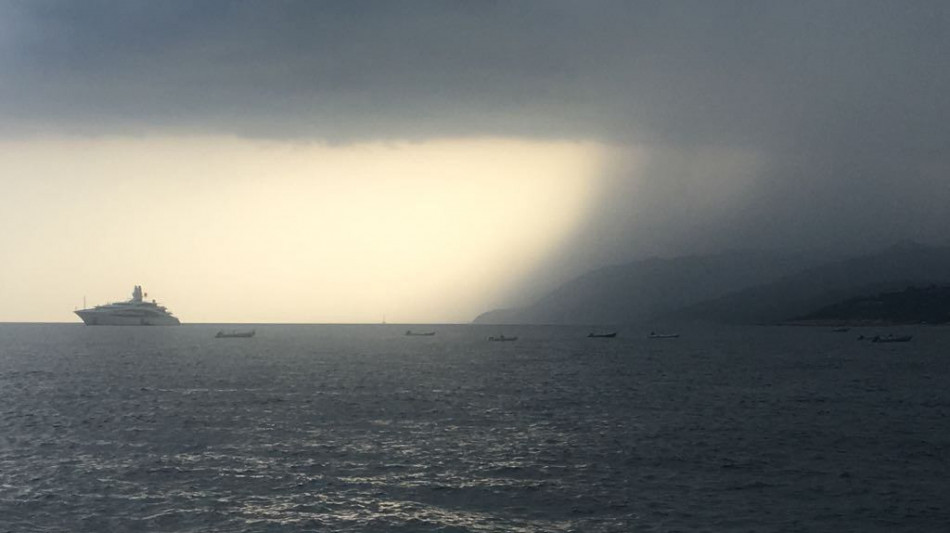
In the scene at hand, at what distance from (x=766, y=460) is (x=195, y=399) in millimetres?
60951

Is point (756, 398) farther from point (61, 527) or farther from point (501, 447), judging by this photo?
point (61, 527)

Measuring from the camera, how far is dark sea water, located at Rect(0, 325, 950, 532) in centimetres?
3916

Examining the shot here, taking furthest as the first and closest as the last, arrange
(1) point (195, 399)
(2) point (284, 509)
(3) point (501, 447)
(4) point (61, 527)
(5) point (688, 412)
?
(1) point (195, 399) < (5) point (688, 412) < (3) point (501, 447) < (2) point (284, 509) < (4) point (61, 527)

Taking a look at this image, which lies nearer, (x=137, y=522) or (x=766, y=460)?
(x=137, y=522)

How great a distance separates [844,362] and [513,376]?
258ft

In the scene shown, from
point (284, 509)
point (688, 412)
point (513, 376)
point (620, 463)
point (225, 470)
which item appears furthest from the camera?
point (513, 376)

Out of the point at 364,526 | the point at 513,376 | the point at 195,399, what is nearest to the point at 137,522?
the point at 364,526

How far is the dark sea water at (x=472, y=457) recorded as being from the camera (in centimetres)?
3916

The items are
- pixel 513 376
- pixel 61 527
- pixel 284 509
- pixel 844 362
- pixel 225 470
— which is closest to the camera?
pixel 61 527

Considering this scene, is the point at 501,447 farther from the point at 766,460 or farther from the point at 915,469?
the point at 915,469

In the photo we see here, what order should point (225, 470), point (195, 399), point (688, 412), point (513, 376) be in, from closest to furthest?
1. point (225, 470)
2. point (688, 412)
3. point (195, 399)
4. point (513, 376)

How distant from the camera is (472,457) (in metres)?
53.8

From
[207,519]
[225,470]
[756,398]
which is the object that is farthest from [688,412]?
[207,519]

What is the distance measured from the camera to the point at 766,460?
53.7 metres
